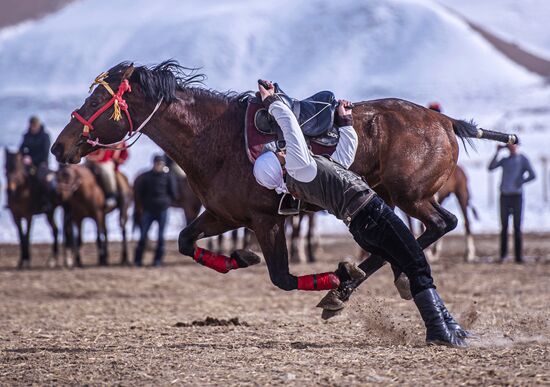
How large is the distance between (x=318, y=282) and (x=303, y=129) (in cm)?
115

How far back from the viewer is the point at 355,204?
6.91 m

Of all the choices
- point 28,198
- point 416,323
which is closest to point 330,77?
point 28,198

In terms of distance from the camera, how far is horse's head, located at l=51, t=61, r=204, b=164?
764cm

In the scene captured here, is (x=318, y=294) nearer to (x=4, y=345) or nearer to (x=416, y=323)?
(x=416, y=323)

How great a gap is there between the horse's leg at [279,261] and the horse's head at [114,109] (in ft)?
4.43

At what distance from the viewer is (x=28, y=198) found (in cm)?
1909

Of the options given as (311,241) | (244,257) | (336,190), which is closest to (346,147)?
(336,190)

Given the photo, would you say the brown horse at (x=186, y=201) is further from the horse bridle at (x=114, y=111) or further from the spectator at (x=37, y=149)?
the horse bridle at (x=114, y=111)

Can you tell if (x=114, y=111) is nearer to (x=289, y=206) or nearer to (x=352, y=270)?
(x=289, y=206)

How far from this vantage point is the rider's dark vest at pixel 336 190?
6914 millimetres

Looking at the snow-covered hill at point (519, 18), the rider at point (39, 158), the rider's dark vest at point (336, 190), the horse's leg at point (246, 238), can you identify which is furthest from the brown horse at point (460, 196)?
the snow-covered hill at point (519, 18)

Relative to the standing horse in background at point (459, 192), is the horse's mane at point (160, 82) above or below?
above

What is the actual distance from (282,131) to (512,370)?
236 cm

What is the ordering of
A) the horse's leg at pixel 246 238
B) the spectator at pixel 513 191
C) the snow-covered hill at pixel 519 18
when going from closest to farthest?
the spectator at pixel 513 191 < the horse's leg at pixel 246 238 < the snow-covered hill at pixel 519 18
